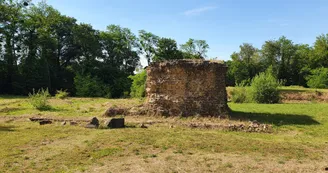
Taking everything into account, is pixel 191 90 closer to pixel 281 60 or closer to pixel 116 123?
pixel 116 123

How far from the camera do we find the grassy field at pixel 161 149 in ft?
25.6

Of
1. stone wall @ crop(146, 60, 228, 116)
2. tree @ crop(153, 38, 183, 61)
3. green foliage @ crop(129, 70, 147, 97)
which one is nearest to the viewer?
stone wall @ crop(146, 60, 228, 116)

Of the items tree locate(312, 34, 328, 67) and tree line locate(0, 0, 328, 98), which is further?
tree locate(312, 34, 328, 67)

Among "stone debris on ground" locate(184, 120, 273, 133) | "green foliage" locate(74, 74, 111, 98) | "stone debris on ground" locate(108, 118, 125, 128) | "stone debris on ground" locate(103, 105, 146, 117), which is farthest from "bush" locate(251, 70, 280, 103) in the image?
"green foliage" locate(74, 74, 111, 98)

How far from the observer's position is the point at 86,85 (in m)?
39.8

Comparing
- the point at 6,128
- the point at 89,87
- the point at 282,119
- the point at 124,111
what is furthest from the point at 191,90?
the point at 89,87

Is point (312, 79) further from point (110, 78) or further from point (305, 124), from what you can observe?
point (305, 124)

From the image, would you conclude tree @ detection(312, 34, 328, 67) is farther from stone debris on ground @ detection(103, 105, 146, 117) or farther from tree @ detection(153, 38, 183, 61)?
stone debris on ground @ detection(103, 105, 146, 117)

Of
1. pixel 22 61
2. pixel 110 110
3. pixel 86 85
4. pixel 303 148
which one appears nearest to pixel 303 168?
pixel 303 148

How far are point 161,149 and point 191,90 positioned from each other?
285 inches

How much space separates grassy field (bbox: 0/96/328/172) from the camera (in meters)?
7.80

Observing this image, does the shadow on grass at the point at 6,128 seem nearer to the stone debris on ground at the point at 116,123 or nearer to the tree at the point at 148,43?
the stone debris on ground at the point at 116,123

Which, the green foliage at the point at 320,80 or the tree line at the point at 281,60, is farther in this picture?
the tree line at the point at 281,60

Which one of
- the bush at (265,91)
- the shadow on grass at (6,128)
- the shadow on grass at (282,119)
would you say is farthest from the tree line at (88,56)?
the shadow on grass at (6,128)
